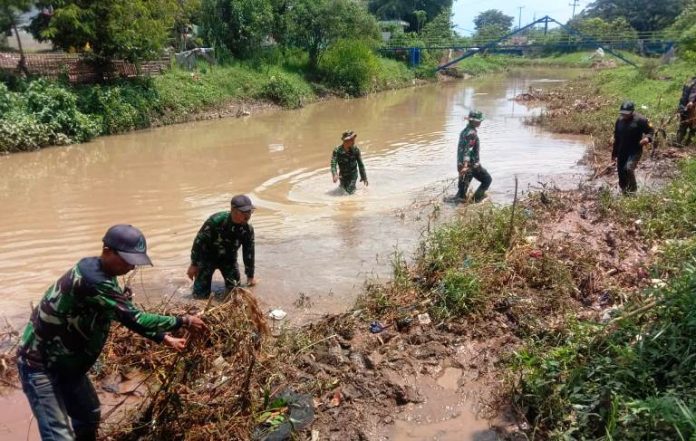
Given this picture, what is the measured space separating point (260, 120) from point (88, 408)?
60.9ft

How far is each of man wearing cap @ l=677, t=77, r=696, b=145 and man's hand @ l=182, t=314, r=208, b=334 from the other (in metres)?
10.5

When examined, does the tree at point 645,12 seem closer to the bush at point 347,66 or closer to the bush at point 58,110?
the bush at point 347,66

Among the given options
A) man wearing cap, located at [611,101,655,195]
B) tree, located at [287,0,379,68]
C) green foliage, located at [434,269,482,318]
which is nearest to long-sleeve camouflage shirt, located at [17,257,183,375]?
green foliage, located at [434,269,482,318]

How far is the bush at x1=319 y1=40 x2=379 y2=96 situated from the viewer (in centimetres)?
2983

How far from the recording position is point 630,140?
7.94m

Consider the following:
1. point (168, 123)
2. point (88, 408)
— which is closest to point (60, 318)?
point (88, 408)

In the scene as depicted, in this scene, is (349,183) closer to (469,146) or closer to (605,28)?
(469,146)

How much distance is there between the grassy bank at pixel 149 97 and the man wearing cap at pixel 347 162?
9.58 meters

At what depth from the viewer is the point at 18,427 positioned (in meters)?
3.72

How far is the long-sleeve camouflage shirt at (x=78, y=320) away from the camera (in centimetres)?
272

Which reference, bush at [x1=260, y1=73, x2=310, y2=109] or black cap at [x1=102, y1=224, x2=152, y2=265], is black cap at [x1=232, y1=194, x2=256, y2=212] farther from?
bush at [x1=260, y1=73, x2=310, y2=109]

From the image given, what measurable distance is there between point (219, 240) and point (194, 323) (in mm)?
2136

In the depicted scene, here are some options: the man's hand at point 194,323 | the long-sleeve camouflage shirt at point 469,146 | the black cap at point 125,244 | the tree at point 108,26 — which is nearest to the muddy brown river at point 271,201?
the long-sleeve camouflage shirt at point 469,146

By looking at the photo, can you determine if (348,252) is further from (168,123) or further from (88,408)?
(168,123)
